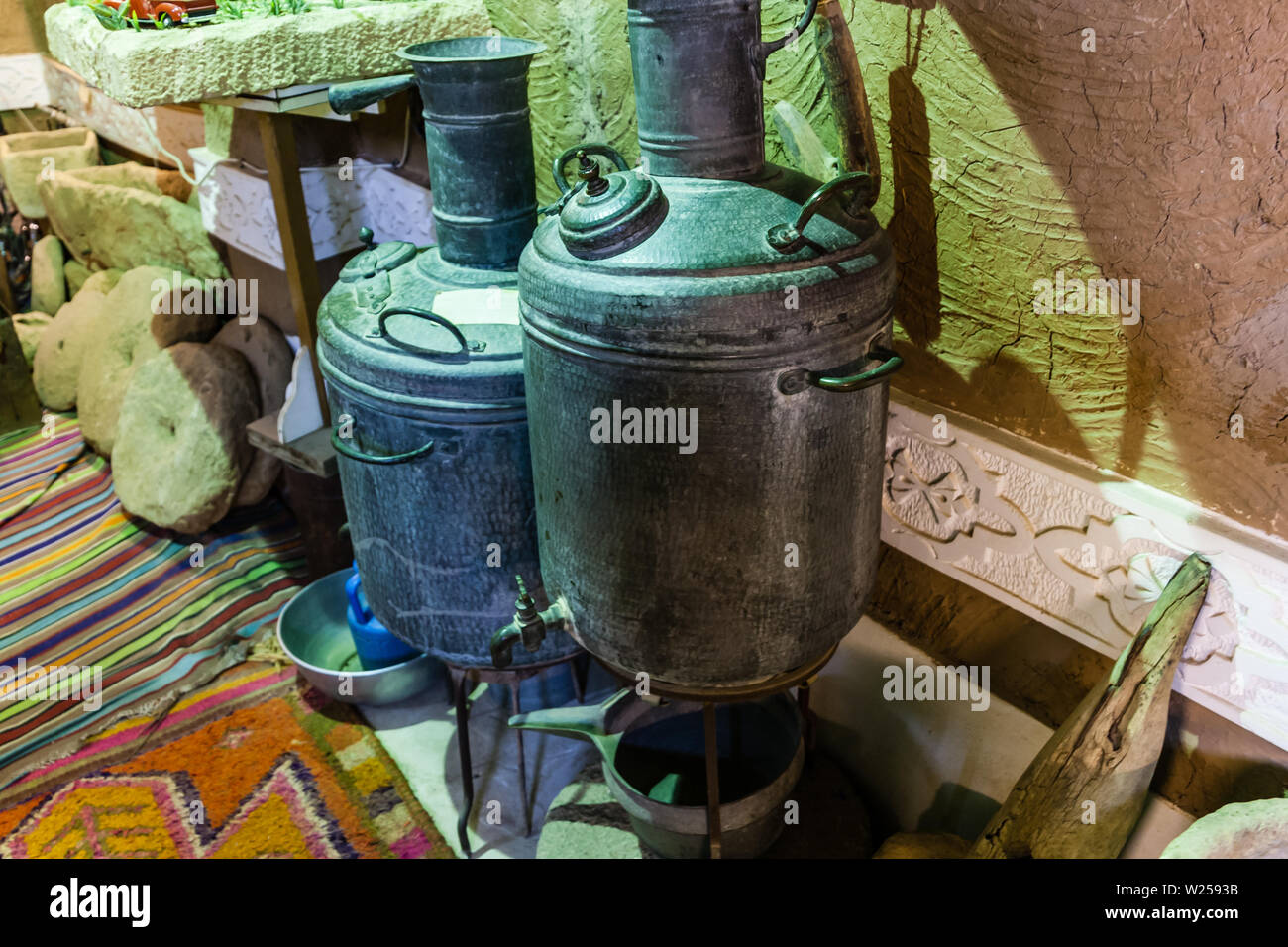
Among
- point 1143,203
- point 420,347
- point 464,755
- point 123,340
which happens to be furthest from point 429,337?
point 123,340

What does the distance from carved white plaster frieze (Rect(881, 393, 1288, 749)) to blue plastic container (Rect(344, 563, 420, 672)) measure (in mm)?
1710

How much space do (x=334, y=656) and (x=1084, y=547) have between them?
2.56 m

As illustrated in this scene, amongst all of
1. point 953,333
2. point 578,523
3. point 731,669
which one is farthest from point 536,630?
point 953,333

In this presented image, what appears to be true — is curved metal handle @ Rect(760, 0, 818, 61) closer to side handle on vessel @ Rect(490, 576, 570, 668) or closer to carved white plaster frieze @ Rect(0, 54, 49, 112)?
side handle on vessel @ Rect(490, 576, 570, 668)

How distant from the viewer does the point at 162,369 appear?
4340mm

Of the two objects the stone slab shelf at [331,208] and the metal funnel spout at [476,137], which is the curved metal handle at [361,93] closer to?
the metal funnel spout at [476,137]

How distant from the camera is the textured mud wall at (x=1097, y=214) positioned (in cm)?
167

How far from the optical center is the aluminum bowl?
10.6 ft

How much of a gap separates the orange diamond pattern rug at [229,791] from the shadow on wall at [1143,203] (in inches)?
83.0

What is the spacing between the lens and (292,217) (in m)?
3.36

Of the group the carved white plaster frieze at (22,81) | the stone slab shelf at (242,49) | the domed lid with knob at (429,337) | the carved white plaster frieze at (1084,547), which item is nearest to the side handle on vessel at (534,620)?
the domed lid with knob at (429,337)

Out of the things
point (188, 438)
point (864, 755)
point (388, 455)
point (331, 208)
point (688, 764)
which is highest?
point (331, 208)

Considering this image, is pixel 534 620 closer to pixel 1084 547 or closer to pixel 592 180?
pixel 592 180

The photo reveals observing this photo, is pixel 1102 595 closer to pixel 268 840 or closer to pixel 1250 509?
pixel 1250 509
